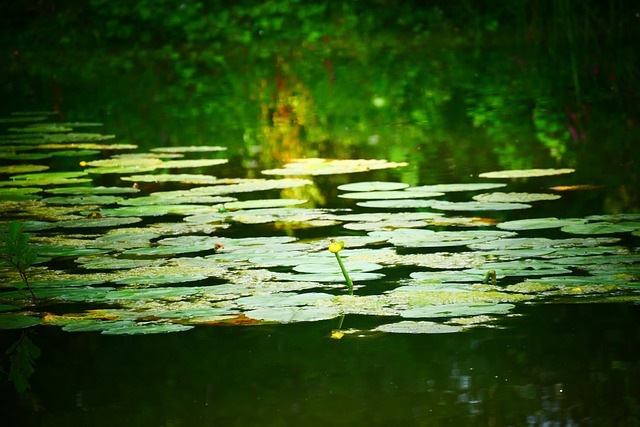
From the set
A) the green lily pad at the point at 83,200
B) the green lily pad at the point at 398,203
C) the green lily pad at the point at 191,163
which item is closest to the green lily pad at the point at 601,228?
the green lily pad at the point at 398,203

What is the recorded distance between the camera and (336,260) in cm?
303

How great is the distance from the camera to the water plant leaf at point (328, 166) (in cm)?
455

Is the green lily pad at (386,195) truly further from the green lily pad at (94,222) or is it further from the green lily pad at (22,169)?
the green lily pad at (22,169)

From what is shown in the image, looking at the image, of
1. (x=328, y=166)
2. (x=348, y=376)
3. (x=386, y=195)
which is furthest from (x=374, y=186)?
(x=348, y=376)

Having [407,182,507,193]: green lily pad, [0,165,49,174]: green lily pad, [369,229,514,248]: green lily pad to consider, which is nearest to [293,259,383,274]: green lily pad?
[369,229,514,248]: green lily pad

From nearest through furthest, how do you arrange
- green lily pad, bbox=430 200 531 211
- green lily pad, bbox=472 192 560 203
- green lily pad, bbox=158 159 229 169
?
green lily pad, bbox=430 200 531 211 → green lily pad, bbox=472 192 560 203 → green lily pad, bbox=158 159 229 169

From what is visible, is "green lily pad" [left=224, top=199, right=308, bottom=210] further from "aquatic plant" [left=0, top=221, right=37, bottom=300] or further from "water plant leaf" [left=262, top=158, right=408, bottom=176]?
"aquatic plant" [left=0, top=221, right=37, bottom=300]

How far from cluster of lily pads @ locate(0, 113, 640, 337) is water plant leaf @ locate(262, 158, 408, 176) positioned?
0.03 metres

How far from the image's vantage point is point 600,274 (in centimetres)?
274

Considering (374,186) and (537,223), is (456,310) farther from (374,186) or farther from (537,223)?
(374,186)

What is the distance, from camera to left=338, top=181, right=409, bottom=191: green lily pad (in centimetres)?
402

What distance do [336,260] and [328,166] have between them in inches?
67.3

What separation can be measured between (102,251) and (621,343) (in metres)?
1.50

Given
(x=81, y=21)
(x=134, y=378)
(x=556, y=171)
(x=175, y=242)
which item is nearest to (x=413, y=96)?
(x=556, y=171)
